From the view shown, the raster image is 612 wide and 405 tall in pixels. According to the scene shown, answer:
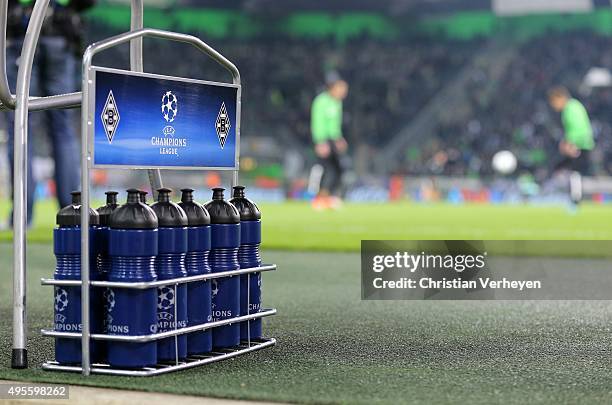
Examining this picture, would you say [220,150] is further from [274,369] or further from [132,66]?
[274,369]

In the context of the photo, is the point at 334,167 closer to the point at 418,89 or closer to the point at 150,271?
the point at 418,89

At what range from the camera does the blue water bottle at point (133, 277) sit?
10.9 ft

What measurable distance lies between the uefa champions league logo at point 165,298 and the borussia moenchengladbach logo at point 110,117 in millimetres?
486

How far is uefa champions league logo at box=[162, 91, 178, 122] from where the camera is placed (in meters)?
3.66

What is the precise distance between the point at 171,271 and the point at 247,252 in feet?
1.71

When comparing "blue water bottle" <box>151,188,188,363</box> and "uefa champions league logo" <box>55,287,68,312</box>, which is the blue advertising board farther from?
"uefa champions league logo" <box>55,287,68,312</box>

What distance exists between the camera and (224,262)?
148 inches

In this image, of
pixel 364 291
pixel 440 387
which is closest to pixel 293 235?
pixel 364 291

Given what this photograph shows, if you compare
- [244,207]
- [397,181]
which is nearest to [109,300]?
[244,207]

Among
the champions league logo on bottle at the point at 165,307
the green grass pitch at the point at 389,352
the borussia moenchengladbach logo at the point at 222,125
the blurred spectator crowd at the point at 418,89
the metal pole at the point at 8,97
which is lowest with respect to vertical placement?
the green grass pitch at the point at 389,352

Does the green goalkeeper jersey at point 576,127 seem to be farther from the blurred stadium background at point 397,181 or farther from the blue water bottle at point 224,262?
the blue water bottle at point 224,262

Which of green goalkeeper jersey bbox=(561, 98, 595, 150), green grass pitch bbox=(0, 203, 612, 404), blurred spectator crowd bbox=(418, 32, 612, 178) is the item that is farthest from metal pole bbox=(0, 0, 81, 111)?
blurred spectator crowd bbox=(418, 32, 612, 178)

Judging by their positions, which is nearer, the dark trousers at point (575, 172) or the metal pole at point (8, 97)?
the metal pole at point (8, 97)

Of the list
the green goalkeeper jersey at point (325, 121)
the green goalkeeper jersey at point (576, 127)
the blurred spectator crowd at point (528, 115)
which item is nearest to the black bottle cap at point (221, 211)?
the green goalkeeper jersey at point (325, 121)
